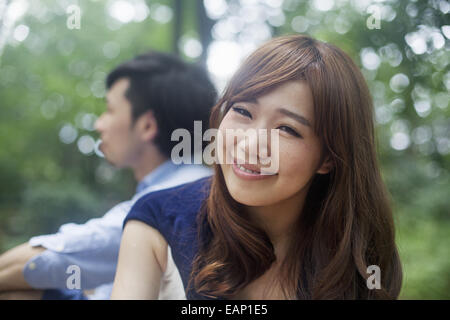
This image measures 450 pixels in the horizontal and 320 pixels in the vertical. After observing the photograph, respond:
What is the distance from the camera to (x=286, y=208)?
4.37ft

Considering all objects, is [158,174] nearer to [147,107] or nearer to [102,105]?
[147,107]

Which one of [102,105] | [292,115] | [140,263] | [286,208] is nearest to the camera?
[292,115]

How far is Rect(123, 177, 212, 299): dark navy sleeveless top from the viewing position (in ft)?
4.06

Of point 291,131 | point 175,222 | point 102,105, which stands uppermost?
point 102,105

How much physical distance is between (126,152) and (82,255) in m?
0.53

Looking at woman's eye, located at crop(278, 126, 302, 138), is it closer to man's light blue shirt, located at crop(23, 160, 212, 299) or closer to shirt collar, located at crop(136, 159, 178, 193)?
man's light blue shirt, located at crop(23, 160, 212, 299)

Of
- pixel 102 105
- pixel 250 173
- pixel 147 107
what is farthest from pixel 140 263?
pixel 102 105

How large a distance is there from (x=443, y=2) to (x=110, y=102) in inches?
58.7
